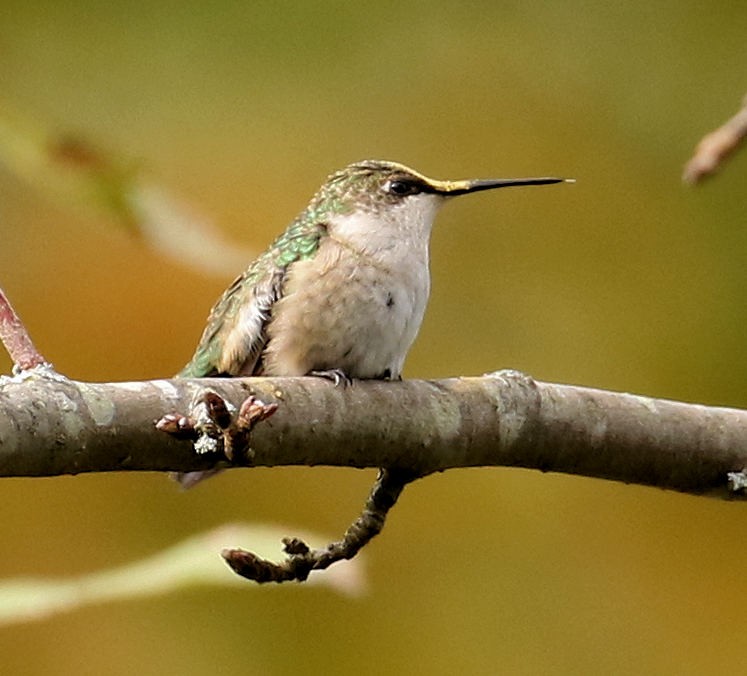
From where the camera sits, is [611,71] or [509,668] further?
[611,71]

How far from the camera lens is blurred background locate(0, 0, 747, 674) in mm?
4520

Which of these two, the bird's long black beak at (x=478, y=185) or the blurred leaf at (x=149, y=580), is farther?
the bird's long black beak at (x=478, y=185)

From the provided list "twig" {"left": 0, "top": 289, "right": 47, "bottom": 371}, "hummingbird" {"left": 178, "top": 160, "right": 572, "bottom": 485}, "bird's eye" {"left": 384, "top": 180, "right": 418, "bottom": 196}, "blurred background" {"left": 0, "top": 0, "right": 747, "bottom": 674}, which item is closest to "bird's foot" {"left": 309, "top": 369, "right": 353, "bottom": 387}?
"hummingbird" {"left": 178, "top": 160, "right": 572, "bottom": 485}

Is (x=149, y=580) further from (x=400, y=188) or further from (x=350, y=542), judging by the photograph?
(x=400, y=188)

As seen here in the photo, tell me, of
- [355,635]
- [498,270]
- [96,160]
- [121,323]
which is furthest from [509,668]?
Answer: [96,160]

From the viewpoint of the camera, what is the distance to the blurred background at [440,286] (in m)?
4.52

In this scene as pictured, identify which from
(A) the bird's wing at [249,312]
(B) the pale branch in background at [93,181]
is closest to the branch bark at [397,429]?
(B) the pale branch in background at [93,181]

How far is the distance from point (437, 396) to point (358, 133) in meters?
3.40

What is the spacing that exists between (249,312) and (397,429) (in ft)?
2.21

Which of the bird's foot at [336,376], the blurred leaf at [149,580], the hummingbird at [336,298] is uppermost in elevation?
the hummingbird at [336,298]

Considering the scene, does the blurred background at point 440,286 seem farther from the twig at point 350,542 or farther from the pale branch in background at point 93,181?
the pale branch in background at point 93,181

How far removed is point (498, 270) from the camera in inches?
194

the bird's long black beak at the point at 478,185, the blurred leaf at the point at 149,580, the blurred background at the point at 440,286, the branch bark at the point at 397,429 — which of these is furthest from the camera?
the blurred background at the point at 440,286

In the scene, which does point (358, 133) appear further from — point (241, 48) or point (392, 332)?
point (392, 332)
